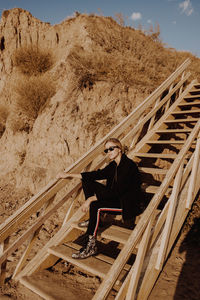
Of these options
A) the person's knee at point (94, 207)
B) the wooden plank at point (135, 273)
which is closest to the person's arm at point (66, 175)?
the person's knee at point (94, 207)

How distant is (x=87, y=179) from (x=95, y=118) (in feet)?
9.47

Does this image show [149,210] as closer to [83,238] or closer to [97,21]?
[83,238]

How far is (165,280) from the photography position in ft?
8.80

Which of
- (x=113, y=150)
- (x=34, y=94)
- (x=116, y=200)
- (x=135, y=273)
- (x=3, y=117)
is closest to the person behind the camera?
(x=135, y=273)

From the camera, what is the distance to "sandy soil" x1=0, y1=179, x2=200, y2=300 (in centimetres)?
244

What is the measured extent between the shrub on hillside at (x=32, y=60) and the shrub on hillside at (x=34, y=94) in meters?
1.36

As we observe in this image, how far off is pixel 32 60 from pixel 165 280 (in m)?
8.12

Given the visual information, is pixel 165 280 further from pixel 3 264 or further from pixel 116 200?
pixel 3 264

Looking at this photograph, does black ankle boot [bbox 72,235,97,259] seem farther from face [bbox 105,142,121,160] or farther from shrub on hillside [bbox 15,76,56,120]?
shrub on hillside [bbox 15,76,56,120]

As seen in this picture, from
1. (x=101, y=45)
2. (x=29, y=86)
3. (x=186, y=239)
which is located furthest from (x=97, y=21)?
(x=186, y=239)

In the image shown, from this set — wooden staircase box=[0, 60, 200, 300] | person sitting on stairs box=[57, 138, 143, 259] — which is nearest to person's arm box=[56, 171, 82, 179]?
wooden staircase box=[0, 60, 200, 300]

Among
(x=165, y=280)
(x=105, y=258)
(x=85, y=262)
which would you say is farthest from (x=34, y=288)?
(x=165, y=280)

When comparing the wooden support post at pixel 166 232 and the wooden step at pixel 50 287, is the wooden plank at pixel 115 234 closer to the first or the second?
the wooden support post at pixel 166 232

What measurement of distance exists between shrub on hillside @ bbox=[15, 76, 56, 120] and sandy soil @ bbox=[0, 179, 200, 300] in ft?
15.5
